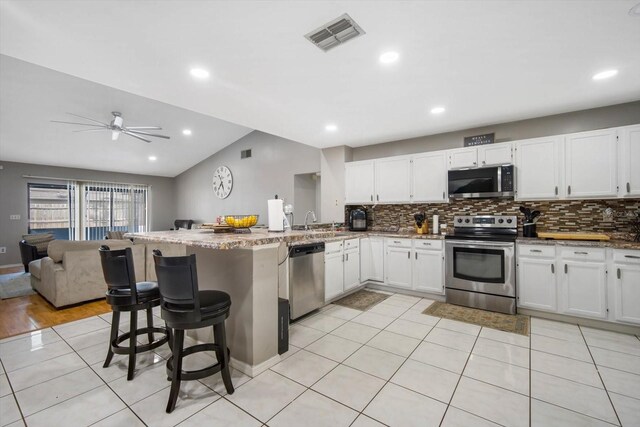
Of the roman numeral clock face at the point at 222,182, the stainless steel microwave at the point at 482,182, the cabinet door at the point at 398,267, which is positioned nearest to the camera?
the stainless steel microwave at the point at 482,182

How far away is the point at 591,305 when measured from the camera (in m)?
3.02

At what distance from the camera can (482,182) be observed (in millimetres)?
3844

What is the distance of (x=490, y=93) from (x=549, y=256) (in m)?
1.99

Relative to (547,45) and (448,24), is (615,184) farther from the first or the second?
(448,24)

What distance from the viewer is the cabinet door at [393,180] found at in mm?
4551

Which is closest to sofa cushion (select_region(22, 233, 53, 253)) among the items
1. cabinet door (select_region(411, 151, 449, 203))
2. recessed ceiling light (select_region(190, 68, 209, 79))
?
recessed ceiling light (select_region(190, 68, 209, 79))

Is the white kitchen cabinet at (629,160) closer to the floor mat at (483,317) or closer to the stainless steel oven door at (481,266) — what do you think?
the stainless steel oven door at (481,266)

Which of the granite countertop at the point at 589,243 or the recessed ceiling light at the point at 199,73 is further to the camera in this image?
the granite countertop at the point at 589,243

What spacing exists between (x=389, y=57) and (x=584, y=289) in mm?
3235

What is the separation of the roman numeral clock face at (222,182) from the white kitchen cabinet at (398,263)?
4.94 meters

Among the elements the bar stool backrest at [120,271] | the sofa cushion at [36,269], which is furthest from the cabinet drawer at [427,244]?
the sofa cushion at [36,269]

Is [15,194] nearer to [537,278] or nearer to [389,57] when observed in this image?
[389,57]

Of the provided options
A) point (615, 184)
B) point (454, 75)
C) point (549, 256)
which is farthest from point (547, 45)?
point (549, 256)

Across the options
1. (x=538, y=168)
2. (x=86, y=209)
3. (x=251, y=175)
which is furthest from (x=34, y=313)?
(x=538, y=168)
